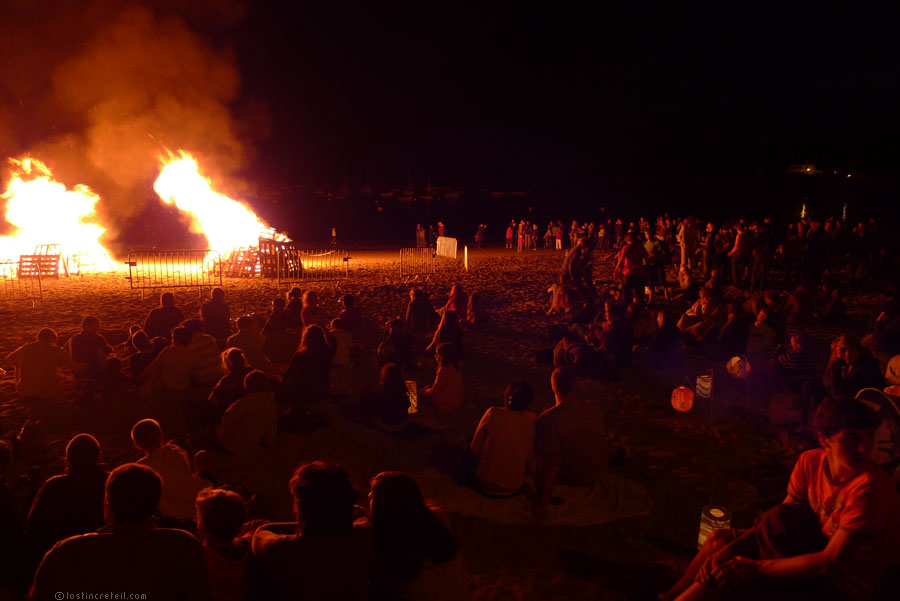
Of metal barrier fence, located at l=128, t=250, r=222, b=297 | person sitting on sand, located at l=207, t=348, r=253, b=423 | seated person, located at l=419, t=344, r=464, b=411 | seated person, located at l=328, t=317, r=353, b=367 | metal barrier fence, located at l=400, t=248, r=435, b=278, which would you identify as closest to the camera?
person sitting on sand, located at l=207, t=348, r=253, b=423

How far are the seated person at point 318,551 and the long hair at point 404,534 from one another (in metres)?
0.16

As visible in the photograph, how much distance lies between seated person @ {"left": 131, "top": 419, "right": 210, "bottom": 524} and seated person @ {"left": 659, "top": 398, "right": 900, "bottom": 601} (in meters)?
3.76

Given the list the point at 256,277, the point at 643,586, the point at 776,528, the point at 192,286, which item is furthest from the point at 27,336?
the point at 776,528

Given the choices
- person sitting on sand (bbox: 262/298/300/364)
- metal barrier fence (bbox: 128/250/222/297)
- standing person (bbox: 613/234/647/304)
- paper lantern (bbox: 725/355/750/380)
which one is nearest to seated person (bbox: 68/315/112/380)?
person sitting on sand (bbox: 262/298/300/364)

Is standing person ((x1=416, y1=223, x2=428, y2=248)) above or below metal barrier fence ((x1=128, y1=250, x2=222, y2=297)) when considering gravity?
above

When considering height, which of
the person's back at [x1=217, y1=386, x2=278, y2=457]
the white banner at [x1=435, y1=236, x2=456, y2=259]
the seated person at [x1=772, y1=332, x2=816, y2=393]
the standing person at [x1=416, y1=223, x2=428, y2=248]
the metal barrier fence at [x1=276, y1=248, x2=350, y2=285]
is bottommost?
the person's back at [x1=217, y1=386, x2=278, y2=457]

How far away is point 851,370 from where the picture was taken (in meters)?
6.37

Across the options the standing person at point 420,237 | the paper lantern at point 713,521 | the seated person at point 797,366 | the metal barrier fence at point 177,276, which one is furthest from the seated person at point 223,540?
the standing person at point 420,237

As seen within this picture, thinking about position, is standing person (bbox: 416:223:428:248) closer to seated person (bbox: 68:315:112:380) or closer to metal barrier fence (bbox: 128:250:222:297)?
metal barrier fence (bbox: 128:250:222:297)

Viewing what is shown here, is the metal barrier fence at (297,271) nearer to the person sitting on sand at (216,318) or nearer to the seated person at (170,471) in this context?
the person sitting on sand at (216,318)

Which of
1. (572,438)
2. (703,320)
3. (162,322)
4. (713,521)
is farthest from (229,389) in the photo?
(703,320)

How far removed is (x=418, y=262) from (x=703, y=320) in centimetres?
1368

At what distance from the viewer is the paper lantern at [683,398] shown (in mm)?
7383

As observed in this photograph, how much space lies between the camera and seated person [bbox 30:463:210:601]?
2.48 m
